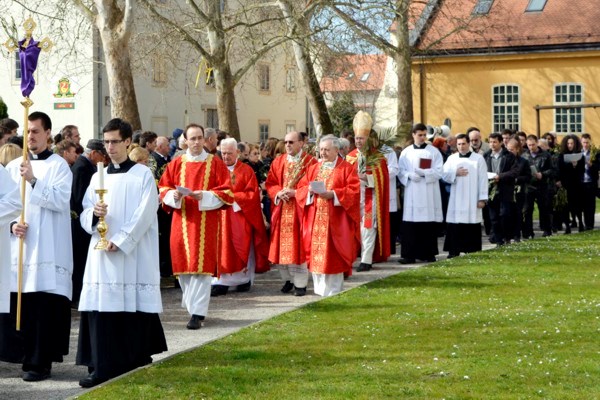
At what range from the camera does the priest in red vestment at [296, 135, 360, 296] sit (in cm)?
1391

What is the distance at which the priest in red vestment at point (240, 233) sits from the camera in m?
14.4

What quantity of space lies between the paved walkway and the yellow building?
33809 mm

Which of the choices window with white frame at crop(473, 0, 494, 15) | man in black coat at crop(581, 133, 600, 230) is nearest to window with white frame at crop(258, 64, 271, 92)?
window with white frame at crop(473, 0, 494, 15)

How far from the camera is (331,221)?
45.9 ft

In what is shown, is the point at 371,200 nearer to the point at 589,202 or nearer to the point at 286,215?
the point at 286,215

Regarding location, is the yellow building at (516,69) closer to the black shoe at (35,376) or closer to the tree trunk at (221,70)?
the tree trunk at (221,70)

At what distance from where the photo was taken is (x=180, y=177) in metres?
12.2

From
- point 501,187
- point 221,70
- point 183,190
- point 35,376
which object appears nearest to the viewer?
point 35,376

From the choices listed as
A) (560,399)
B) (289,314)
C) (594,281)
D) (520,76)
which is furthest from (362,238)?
(520,76)

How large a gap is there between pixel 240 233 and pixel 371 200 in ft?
10.5

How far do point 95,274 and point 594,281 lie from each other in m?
7.81

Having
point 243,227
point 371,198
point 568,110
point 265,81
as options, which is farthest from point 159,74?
point 243,227

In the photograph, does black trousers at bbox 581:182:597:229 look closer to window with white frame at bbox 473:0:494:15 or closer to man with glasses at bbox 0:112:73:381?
man with glasses at bbox 0:112:73:381

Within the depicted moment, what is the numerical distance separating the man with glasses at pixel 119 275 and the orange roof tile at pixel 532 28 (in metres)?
41.0
